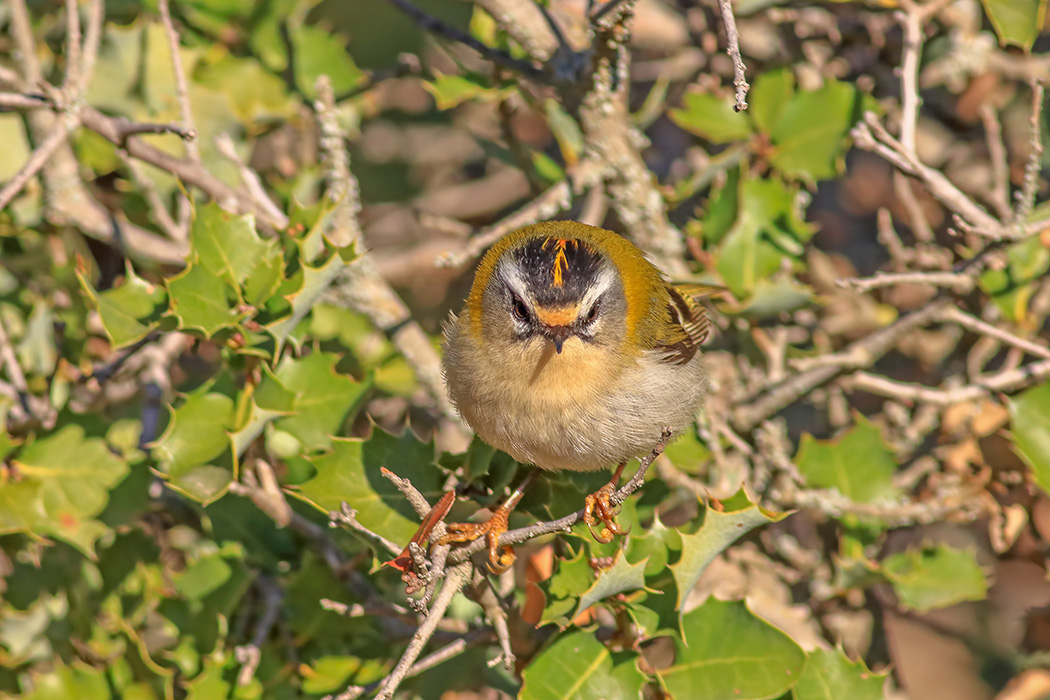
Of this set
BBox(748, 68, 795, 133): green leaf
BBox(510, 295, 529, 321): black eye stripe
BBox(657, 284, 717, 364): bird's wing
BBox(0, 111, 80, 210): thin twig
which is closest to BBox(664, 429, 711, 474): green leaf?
BBox(657, 284, 717, 364): bird's wing

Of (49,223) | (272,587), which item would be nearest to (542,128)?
(49,223)

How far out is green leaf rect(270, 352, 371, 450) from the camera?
9.94 feet

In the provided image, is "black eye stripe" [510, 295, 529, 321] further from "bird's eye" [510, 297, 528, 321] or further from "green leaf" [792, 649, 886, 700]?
"green leaf" [792, 649, 886, 700]

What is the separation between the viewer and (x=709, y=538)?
254cm

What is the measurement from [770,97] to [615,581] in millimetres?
2169

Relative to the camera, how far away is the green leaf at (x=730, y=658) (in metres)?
2.56

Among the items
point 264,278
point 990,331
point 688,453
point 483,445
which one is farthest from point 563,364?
point 990,331

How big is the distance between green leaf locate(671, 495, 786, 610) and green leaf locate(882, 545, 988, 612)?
3.14 feet

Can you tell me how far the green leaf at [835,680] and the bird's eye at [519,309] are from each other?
129cm

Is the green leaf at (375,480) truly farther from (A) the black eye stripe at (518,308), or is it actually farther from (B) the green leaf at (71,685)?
(B) the green leaf at (71,685)

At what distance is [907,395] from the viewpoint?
345cm

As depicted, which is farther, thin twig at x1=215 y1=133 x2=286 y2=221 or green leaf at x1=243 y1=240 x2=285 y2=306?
thin twig at x1=215 y1=133 x2=286 y2=221

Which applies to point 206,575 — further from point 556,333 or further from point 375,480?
point 556,333

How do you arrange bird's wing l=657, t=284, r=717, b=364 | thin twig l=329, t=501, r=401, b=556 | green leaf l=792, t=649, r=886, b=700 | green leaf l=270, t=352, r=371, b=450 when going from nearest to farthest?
thin twig l=329, t=501, r=401, b=556, green leaf l=792, t=649, r=886, b=700, green leaf l=270, t=352, r=371, b=450, bird's wing l=657, t=284, r=717, b=364
